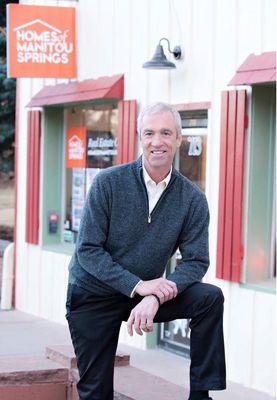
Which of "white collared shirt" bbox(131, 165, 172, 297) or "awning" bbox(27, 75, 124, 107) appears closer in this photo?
"white collared shirt" bbox(131, 165, 172, 297)

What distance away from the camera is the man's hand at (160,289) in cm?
402

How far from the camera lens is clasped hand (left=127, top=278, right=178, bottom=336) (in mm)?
3967

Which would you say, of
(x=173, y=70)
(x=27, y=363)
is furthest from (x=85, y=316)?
(x=173, y=70)

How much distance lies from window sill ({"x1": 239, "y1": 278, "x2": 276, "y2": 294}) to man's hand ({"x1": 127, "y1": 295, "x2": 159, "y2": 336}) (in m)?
3.22

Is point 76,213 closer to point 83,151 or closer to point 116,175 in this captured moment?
point 83,151

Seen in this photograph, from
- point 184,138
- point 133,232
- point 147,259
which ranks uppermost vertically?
point 184,138

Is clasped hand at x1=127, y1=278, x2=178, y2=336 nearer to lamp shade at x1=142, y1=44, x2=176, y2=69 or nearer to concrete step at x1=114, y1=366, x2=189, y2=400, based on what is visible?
concrete step at x1=114, y1=366, x2=189, y2=400

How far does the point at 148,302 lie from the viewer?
3998 mm

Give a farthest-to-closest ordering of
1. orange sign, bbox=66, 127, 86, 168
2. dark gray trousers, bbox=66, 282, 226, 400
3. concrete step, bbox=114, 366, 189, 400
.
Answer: orange sign, bbox=66, 127, 86, 168 → concrete step, bbox=114, 366, 189, 400 → dark gray trousers, bbox=66, 282, 226, 400

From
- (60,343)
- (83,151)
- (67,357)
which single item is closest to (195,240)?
(67,357)

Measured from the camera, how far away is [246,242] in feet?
24.0

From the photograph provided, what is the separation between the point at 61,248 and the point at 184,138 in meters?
2.74

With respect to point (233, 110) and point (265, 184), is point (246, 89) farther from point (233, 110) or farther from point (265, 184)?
point (265, 184)

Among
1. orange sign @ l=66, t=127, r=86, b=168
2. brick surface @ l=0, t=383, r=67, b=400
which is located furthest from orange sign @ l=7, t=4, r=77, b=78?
brick surface @ l=0, t=383, r=67, b=400
